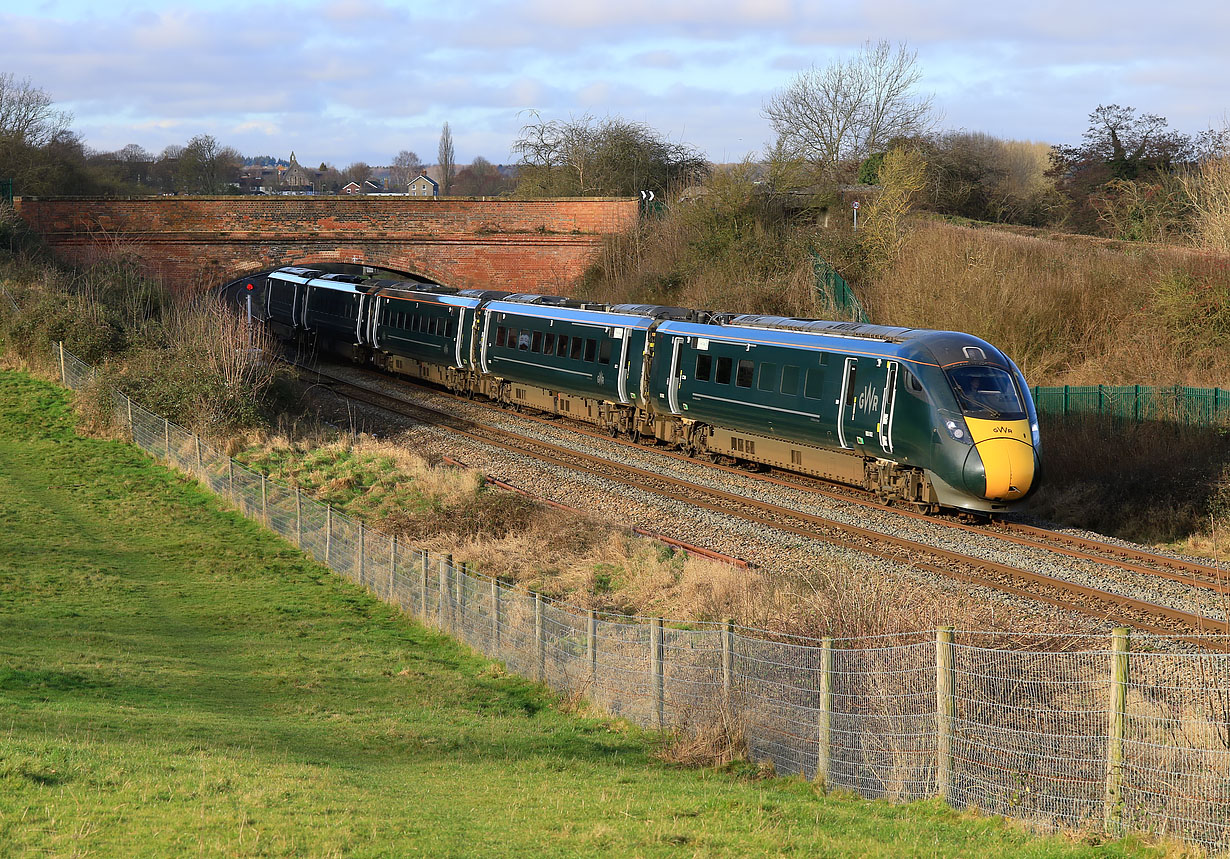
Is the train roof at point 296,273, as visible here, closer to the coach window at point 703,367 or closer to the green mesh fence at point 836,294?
the green mesh fence at point 836,294

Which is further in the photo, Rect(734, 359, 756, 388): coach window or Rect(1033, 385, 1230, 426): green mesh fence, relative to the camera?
Answer: Rect(1033, 385, 1230, 426): green mesh fence

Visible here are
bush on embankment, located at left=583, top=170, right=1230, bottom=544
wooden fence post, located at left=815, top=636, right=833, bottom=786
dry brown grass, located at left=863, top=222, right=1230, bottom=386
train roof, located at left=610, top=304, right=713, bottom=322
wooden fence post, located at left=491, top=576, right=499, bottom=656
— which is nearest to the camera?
wooden fence post, located at left=815, top=636, right=833, bottom=786

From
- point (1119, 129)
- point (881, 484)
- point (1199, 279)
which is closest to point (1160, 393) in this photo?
point (1199, 279)

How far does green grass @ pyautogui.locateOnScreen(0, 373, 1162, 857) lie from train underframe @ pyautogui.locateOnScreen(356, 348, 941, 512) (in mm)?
8542

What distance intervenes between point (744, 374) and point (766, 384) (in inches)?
28.8

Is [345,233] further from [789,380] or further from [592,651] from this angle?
[592,651]

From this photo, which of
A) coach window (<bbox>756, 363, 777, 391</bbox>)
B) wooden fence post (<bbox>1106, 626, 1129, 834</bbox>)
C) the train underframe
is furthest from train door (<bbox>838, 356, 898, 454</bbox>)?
wooden fence post (<bbox>1106, 626, 1129, 834</bbox>)

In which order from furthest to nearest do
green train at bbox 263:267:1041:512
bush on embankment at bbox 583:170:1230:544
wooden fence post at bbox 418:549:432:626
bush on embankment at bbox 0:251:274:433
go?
1. bush on embankment at bbox 0:251:274:433
2. bush on embankment at bbox 583:170:1230:544
3. green train at bbox 263:267:1041:512
4. wooden fence post at bbox 418:549:432:626

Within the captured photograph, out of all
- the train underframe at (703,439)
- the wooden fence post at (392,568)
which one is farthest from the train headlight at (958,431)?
the wooden fence post at (392,568)

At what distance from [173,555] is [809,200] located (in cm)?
3363

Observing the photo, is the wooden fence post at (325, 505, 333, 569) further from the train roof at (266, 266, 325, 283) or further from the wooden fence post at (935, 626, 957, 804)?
the train roof at (266, 266, 325, 283)

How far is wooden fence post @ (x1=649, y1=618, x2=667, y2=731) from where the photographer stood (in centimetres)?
968

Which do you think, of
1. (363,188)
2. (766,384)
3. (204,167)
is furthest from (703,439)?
(363,188)

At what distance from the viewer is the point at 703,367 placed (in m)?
22.8
